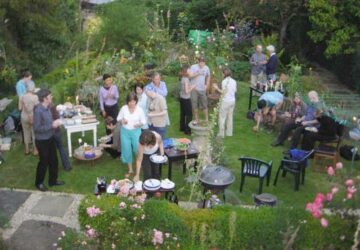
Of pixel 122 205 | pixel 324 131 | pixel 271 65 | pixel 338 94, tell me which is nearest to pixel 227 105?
pixel 324 131

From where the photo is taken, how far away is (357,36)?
14.1 m

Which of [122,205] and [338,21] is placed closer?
[122,205]

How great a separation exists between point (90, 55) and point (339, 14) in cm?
752

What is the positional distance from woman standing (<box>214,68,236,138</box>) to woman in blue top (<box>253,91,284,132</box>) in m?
0.82

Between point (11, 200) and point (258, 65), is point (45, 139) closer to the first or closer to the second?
point (11, 200)

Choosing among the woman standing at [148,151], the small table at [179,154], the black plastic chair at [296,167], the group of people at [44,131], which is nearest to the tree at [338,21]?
the black plastic chair at [296,167]

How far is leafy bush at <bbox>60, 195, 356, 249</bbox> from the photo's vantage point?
19.4 feet

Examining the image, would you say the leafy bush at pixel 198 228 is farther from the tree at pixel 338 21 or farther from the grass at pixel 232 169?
the tree at pixel 338 21

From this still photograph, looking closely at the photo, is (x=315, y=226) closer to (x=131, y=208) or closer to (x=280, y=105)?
(x=131, y=208)

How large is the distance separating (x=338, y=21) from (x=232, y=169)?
7.31 meters

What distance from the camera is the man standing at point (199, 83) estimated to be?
10.5 metres

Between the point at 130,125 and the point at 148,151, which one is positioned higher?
the point at 130,125

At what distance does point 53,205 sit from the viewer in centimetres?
784

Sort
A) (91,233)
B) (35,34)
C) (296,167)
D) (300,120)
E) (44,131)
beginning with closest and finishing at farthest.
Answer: (91,233), (44,131), (296,167), (300,120), (35,34)
